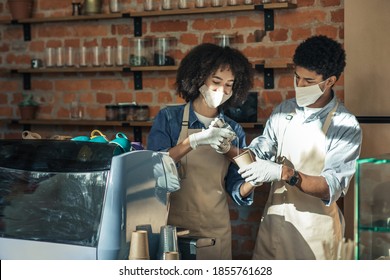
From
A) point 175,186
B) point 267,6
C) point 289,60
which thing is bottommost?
point 175,186

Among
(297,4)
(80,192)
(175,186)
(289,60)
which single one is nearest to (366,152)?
(289,60)

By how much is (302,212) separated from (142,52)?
1701mm

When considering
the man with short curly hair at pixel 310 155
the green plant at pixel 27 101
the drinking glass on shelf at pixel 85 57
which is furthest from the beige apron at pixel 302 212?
the green plant at pixel 27 101

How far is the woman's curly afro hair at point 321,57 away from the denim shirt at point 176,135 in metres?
0.43

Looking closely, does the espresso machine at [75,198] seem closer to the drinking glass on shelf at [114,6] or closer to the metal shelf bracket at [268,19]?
the metal shelf bracket at [268,19]

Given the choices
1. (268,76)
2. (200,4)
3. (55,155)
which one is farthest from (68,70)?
(55,155)

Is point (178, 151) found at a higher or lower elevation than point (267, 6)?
lower

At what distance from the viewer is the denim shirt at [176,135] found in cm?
315

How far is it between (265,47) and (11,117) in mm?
1928

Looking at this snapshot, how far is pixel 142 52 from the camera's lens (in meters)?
4.46

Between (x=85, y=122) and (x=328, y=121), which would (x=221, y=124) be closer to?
(x=328, y=121)

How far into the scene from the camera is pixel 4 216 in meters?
2.45
